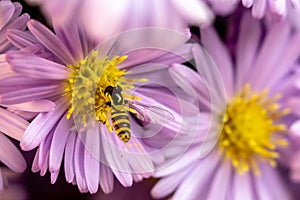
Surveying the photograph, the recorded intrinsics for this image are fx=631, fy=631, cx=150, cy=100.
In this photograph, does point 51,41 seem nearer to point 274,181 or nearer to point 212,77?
point 212,77

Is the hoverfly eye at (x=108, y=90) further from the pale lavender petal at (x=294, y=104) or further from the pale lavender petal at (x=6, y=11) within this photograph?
the pale lavender petal at (x=294, y=104)

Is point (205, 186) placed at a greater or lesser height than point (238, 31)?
lesser

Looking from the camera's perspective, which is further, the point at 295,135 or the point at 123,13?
the point at 295,135

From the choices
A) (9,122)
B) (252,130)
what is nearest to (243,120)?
(252,130)

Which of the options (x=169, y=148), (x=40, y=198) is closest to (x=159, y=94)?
(x=169, y=148)

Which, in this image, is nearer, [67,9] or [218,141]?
[67,9]

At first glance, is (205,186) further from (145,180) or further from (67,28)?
(67,28)
